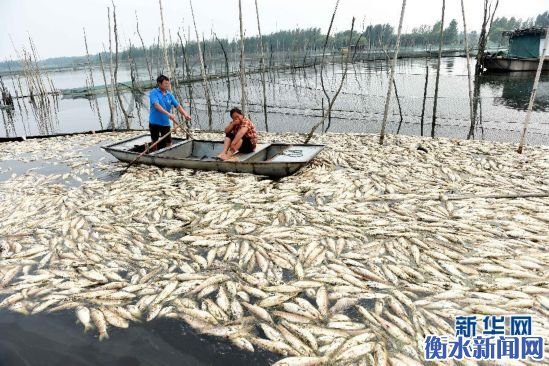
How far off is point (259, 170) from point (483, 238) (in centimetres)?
466

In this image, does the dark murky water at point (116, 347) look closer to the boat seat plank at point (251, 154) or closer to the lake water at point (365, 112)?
the boat seat plank at point (251, 154)

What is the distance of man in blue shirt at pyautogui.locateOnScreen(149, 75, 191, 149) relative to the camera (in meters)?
8.89

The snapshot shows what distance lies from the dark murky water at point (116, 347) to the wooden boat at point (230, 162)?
14.9 feet

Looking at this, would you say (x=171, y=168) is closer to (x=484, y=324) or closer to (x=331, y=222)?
(x=331, y=222)

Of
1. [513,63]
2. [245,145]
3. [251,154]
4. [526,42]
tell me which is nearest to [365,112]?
[245,145]

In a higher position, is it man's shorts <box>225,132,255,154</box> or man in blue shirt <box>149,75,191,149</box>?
man in blue shirt <box>149,75,191,149</box>

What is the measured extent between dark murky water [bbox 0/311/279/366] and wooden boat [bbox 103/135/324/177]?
4.54m

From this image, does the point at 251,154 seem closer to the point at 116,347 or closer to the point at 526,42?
the point at 116,347

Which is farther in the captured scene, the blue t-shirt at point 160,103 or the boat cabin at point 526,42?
the boat cabin at point 526,42

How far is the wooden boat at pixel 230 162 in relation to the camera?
7852 millimetres

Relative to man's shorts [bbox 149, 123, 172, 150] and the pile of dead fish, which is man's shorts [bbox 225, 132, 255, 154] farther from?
man's shorts [bbox 149, 123, 172, 150]

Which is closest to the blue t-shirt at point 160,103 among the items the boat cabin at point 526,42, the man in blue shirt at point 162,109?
the man in blue shirt at point 162,109

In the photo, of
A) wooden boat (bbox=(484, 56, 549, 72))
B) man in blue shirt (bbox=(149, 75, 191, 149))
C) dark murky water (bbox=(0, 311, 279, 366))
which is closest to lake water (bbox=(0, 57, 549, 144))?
wooden boat (bbox=(484, 56, 549, 72))

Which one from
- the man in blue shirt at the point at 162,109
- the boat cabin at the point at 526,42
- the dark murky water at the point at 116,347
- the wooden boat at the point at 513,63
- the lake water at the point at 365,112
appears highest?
the boat cabin at the point at 526,42
